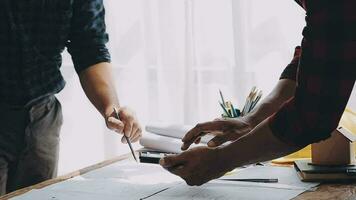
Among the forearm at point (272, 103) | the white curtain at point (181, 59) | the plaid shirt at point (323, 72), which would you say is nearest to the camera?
the plaid shirt at point (323, 72)

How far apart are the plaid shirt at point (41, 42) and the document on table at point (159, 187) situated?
40 cm

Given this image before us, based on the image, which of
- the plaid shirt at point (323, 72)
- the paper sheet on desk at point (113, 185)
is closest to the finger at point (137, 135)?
the paper sheet on desk at point (113, 185)

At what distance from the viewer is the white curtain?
2174 millimetres

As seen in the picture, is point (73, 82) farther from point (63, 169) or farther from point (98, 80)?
point (98, 80)

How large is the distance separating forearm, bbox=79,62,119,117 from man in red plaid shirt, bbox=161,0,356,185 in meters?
0.66

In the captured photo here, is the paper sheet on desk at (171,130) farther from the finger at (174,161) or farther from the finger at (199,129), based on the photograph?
the finger at (174,161)

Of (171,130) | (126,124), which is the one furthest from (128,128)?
(171,130)

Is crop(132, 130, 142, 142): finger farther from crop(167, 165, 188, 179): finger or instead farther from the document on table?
crop(167, 165, 188, 179): finger

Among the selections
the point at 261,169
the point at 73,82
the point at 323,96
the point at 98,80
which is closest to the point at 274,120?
the point at 323,96

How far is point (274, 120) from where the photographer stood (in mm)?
1069

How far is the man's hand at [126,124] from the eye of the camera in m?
1.57

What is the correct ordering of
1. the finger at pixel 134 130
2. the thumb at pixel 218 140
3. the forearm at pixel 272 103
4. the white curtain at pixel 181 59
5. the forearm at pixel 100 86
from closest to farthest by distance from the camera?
the thumb at pixel 218 140
the forearm at pixel 272 103
the finger at pixel 134 130
the forearm at pixel 100 86
the white curtain at pixel 181 59

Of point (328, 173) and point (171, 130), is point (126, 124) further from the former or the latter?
point (328, 173)

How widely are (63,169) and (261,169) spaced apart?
1513 mm
